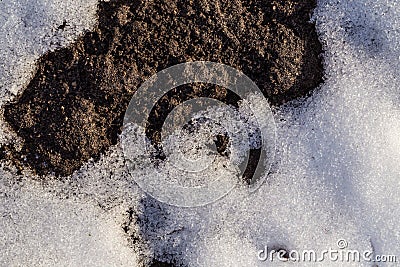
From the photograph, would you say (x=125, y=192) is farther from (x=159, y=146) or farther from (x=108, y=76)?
(x=108, y=76)

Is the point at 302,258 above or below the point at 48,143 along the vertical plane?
below

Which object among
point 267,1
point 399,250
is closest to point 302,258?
point 399,250

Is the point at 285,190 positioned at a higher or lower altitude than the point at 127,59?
lower

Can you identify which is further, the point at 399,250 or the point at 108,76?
the point at 399,250
